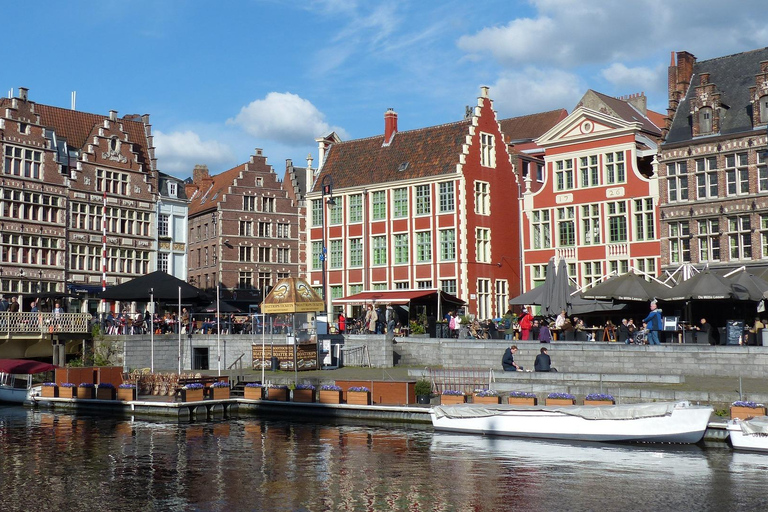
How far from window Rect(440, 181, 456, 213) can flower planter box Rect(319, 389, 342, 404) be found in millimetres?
22751

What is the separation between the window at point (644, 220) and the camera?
141 ft

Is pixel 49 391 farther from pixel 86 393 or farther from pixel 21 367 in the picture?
pixel 21 367

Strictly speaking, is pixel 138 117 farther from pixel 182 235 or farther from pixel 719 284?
pixel 719 284

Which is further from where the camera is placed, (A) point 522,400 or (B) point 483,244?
(B) point 483,244

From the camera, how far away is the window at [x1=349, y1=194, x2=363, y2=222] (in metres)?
52.6

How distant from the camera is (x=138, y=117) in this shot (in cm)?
5834

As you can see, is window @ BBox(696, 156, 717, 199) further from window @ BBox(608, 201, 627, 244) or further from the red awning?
the red awning

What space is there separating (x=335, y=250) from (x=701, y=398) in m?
32.1

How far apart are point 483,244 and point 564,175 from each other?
19.5ft

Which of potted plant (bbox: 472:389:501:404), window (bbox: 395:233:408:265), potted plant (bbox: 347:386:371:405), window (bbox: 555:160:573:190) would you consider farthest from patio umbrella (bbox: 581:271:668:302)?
window (bbox: 395:233:408:265)

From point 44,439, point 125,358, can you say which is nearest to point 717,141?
point 125,358

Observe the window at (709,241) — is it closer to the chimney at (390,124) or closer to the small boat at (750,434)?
the chimney at (390,124)

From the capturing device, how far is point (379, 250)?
5172 cm

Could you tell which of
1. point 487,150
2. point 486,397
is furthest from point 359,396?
point 487,150
